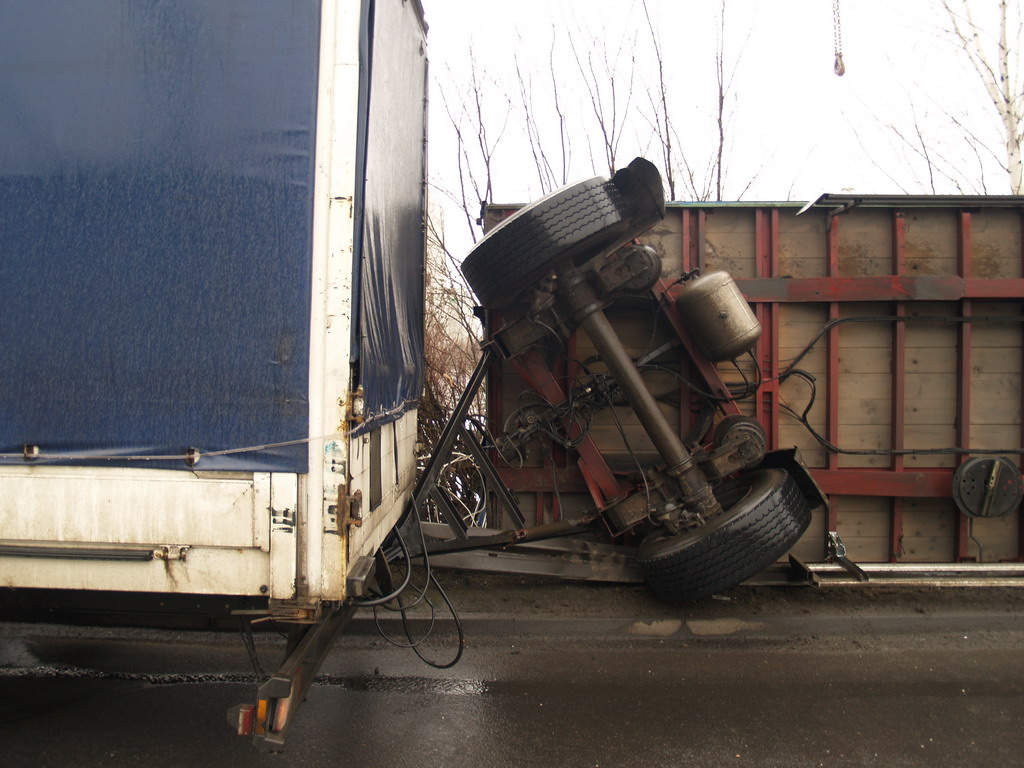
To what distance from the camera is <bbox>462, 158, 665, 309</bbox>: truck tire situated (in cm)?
341

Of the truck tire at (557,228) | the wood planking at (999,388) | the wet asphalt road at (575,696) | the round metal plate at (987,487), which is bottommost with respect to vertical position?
the wet asphalt road at (575,696)

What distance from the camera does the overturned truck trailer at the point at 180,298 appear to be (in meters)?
2.07

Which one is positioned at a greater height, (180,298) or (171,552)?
(180,298)

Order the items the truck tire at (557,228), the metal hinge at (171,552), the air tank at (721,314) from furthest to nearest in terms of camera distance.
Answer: the air tank at (721,314)
the truck tire at (557,228)
the metal hinge at (171,552)

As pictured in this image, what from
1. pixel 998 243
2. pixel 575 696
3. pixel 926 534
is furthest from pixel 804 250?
pixel 575 696

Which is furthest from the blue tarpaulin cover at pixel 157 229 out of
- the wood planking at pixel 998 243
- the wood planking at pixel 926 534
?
the wood planking at pixel 998 243

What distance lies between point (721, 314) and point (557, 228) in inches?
46.5

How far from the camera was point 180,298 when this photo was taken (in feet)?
6.86

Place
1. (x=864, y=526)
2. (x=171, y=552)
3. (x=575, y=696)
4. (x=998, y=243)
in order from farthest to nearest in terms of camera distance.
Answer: (x=864, y=526) → (x=998, y=243) → (x=575, y=696) → (x=171, y=552)

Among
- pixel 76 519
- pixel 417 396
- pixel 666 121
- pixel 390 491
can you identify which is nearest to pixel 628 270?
pixel 417 396

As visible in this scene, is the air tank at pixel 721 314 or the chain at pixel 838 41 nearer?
the air tank at pixel 721 314

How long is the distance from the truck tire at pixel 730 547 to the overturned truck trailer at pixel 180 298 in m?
2.05

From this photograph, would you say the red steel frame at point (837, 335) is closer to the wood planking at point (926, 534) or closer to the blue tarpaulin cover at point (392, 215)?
the wood planking at point (926, 534)

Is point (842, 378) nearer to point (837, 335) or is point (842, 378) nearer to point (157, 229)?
point (837, 335)
